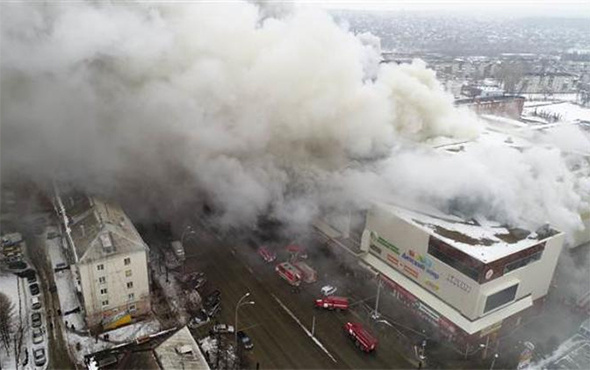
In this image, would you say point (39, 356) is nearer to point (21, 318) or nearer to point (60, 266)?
point (21, 318)

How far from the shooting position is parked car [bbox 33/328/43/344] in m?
16.6

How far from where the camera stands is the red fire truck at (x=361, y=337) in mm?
16625

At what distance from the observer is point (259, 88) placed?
20.6 meters

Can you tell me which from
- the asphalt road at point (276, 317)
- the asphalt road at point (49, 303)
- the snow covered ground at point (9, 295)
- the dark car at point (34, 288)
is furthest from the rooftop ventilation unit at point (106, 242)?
the dark car at point (34, 288)

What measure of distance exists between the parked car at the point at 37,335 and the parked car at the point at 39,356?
0.47m

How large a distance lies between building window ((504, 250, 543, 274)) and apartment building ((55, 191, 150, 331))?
1302cm

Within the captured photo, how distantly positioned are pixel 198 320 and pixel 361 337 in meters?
6.15

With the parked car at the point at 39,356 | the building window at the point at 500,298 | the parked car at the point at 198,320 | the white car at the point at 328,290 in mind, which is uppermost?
the building window at the point at 500,298

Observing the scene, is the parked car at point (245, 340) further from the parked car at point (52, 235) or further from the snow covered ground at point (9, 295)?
the parked car at point (52, 235)

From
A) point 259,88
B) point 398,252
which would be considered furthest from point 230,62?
point 398,252

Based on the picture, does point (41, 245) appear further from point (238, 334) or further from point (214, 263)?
point (238, 334)

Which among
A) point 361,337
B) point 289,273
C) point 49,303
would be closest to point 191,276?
point 289,273

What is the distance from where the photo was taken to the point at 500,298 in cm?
1712

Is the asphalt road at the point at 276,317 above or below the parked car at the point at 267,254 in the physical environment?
below
